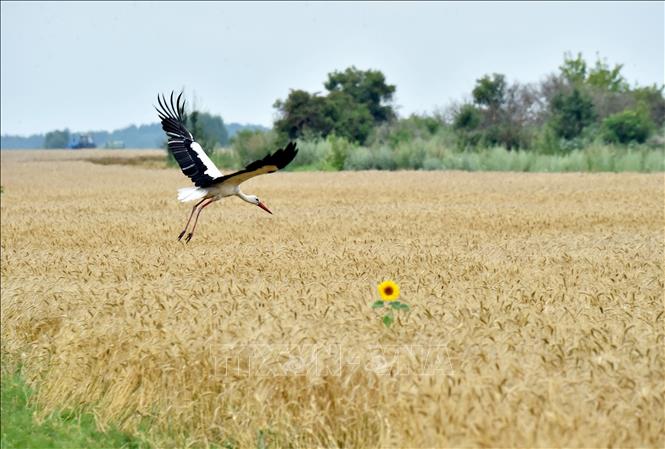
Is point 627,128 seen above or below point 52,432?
below

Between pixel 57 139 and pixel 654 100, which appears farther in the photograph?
pixel 57 139

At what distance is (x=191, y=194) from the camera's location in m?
14.3

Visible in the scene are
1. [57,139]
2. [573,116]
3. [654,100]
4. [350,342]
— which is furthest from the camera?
[57,139]

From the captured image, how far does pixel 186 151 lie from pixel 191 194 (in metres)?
0.92

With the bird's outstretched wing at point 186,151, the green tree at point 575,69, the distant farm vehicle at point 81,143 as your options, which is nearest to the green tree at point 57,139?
the distant farm vehicle at point 81,143

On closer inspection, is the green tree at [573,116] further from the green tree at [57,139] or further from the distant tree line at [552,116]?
the green tree at [57,139]

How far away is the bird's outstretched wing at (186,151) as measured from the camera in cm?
1443

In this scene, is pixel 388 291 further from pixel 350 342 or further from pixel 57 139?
pixel 57 139

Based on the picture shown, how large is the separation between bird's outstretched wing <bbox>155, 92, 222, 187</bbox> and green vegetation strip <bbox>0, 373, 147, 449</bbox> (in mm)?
5758

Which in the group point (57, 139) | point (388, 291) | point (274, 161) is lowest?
point (57, 139)

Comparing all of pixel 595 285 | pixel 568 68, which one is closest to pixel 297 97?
pixel 568 68

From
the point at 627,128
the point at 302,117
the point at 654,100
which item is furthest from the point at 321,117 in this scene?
the point at 654,100

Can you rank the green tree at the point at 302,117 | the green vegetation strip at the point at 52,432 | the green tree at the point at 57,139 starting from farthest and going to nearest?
the green tree at the point at 57,139, the green tree at the point at 302,117, the green vegetation strip at the point at 52,432

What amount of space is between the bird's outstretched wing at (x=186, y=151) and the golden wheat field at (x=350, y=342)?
0.98 meters
